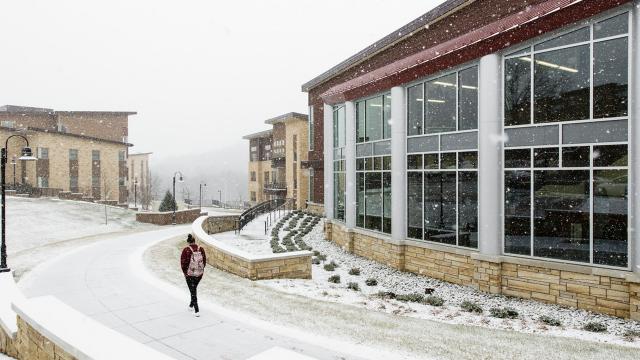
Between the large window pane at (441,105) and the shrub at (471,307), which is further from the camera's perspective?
the large window pane at (441,105)

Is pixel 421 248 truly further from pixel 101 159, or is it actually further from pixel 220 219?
pixel 101 159

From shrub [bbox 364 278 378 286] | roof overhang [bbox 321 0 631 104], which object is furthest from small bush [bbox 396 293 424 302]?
roof overhang [bbox 321 0 631 104]

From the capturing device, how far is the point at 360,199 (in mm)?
19641

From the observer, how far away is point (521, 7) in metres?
13.7

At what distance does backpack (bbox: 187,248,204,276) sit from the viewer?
8883 mm

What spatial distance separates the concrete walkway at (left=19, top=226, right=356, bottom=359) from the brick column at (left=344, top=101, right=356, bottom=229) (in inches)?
399

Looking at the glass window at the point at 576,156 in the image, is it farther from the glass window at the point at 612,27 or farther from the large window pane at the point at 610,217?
the glass window at the point at 612,27

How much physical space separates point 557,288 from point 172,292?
34.6ft

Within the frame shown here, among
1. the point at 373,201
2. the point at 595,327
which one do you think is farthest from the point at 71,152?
the point at 595,327

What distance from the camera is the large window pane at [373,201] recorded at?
18.0m

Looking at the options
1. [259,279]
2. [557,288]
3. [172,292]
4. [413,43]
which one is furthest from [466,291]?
[413,43]

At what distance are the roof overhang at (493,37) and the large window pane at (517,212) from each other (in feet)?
13.7

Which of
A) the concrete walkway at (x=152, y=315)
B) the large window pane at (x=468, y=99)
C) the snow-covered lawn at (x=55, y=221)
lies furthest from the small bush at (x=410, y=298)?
the snow-covered lawn at (x=55, y=221)

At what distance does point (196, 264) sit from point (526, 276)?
30.7 ft
